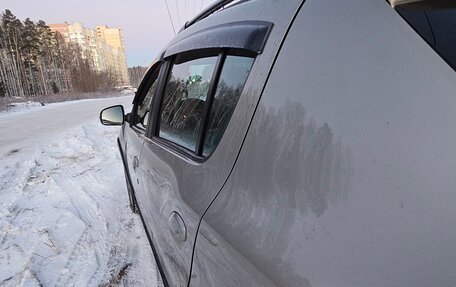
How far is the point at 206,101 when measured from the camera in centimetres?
152

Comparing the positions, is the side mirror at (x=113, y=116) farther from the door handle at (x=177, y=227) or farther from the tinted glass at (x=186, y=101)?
the door handle at (x=177, y=227)

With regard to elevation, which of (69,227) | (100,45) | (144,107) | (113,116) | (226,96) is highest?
(226,96)

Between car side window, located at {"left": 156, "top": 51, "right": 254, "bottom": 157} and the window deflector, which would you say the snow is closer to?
car side window, located at {"left": 156, "top": 51, "right": 254, "bottom": 157}

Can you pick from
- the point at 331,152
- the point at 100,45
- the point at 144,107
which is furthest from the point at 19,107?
the point at 100,45

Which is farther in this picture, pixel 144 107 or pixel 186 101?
pixel 144 107

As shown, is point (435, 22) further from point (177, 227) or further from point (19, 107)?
point (19, 107)

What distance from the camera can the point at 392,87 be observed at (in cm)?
69

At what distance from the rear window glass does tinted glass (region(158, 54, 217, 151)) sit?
87 cm

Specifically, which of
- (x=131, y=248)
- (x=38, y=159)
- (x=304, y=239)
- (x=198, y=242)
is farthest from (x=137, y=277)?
(x=38, y=159)

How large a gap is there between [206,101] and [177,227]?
22.6 inches

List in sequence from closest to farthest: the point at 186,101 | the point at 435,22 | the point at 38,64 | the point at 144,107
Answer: the point at 435,22 < the point at 186,101 < the point at 144,107 < the point at 38,64

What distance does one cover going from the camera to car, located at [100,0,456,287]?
0.62 metres

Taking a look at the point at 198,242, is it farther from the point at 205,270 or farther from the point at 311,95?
the point at 311,95

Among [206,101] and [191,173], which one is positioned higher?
[206,101]
